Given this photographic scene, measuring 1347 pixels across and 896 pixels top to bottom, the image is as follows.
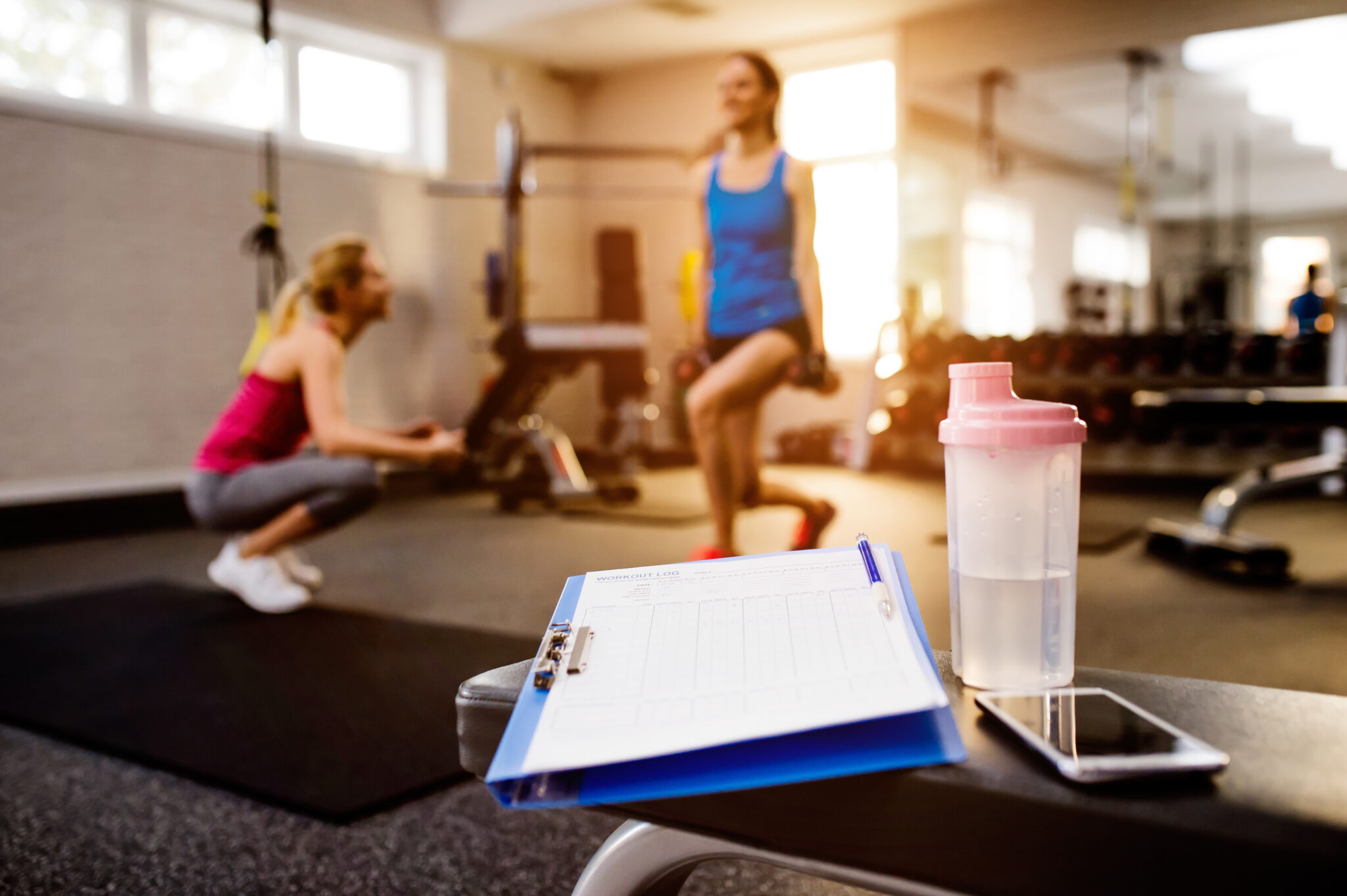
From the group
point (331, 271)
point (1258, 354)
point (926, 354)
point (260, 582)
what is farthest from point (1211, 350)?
point (260, 582)

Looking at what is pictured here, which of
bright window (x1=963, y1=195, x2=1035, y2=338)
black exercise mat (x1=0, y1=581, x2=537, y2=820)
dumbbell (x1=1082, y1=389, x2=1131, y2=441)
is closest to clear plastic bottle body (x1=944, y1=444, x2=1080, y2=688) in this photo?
black exercise mat (x1=0, y1=581, x2=537, y2=820)

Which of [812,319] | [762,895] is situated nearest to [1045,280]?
[812,319]

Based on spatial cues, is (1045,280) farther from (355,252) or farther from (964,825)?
(964,825)

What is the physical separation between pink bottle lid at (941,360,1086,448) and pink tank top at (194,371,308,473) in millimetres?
2387

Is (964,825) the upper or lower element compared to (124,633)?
upper

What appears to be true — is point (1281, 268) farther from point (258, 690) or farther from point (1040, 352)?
point (258, 690)

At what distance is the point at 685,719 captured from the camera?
53cm

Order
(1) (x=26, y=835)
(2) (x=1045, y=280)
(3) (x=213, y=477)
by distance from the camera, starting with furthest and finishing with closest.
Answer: (2) (x=1045, y=280) → (3) (x=213, y=477) → (1) (x=26, y=835)

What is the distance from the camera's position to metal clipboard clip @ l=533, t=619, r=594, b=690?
58 centimetres

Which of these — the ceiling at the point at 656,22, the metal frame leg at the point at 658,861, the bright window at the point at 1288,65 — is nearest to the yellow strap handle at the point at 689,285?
the ceiling at the point at 656,22

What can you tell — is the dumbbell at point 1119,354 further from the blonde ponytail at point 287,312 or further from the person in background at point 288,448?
the blonde ponytail at point 287,312

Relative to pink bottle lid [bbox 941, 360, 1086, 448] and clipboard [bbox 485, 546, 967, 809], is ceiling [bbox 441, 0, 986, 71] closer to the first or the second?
pink bottle lid [bbox 941, 360, 1086, 448]

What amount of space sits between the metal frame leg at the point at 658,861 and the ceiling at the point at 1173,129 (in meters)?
7.03

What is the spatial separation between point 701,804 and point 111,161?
488 cm
